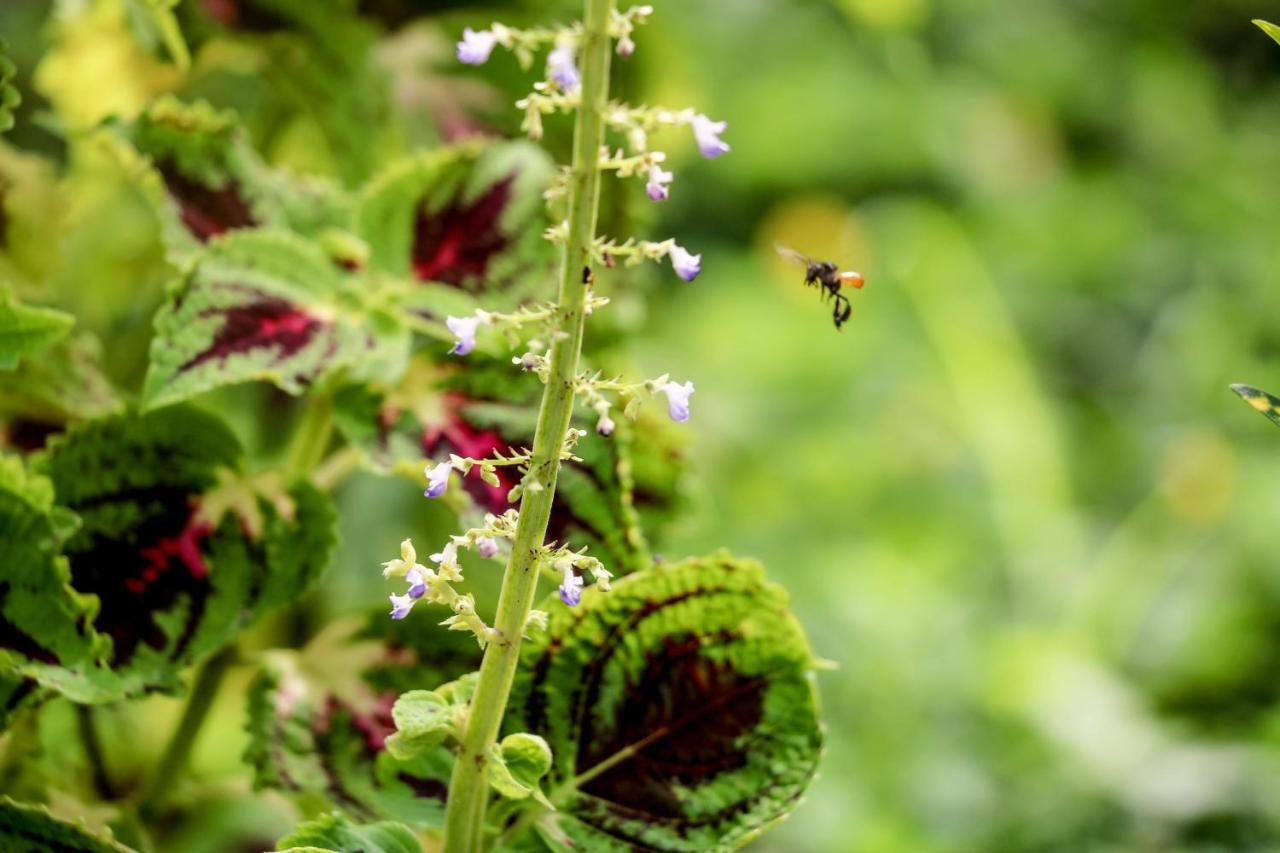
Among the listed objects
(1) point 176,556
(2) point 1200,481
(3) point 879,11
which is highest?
(2) point 1200,481

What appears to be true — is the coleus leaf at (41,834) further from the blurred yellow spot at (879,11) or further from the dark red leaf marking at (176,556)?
the blurred yellow spot at (879,11)

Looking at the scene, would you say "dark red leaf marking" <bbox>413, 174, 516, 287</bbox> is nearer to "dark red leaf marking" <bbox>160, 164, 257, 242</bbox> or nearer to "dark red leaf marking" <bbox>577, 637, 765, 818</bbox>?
"dark red leaf marking" <bbox>160, 164, 257, 242</bbox>

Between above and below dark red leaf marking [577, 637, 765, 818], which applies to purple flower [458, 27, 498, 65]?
above

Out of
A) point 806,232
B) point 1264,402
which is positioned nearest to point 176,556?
point 1264,402

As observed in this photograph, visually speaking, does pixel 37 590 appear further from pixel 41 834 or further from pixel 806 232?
pixel 806 232

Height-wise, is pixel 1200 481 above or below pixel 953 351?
below

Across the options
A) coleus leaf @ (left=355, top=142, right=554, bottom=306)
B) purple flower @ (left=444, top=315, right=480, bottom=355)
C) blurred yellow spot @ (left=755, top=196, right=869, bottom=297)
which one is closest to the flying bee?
coleus leaf @ (left=355, top=142, right=554, bottom=306)

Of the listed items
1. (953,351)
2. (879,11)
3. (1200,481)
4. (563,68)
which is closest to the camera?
(563,68)
